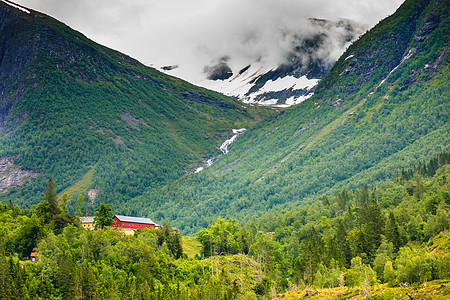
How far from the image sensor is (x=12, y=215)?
5207 inches

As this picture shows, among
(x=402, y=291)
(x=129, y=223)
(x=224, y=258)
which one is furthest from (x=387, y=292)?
(x=129, y=223)

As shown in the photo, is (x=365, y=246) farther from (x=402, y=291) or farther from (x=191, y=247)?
(x=191, y=247)

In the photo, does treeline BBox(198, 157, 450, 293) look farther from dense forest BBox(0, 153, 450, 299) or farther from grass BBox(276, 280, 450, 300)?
grass BBox(276, 280, 450, 300)

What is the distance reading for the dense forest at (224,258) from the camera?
96.0m

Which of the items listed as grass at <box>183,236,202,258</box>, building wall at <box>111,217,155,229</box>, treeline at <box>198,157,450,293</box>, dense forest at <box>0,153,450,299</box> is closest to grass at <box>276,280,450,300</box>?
dense forest at <box>0,153,450,299</box>

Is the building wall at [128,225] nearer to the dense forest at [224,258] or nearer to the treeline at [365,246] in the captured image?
the dense forest at [224,258]

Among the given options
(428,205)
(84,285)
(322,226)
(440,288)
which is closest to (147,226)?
(322,226)

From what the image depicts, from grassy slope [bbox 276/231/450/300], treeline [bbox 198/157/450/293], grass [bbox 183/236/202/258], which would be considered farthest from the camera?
grass [bbox 183/236/202/258]

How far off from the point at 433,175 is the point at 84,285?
134401mm

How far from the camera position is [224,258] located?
13775cm

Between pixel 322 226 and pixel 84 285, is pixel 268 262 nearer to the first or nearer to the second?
pixel 322 226

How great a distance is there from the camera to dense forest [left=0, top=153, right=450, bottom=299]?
315 ft

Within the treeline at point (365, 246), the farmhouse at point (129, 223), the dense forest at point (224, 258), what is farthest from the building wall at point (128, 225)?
the treeline at point (365, 246)

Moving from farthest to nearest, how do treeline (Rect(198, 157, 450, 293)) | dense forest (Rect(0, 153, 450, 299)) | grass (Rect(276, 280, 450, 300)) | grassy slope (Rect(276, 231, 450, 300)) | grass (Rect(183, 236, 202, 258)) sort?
grass (Rect(183, 236, 202, 258)) < treeline (Rect(198, 157, 450, 293)) < dense forest (Rect(0, 153, 450, 299)) < grassy slope (Rect(276, 231, 450, 300)) < grass (Rect(276, 280, 450, 300))
